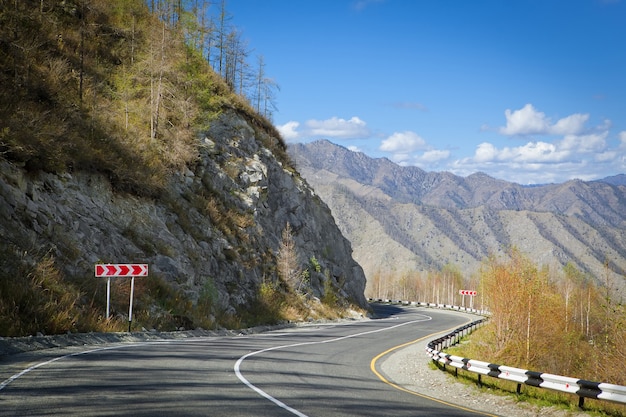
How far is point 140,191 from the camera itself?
31.1 meters

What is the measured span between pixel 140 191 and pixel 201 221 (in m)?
6.24

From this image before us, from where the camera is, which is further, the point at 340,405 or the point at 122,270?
the point at 122,270

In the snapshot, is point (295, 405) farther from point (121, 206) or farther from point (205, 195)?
point (205, 195)

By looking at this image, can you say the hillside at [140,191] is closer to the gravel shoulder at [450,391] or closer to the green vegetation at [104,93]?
the green vegetation at [104,93]

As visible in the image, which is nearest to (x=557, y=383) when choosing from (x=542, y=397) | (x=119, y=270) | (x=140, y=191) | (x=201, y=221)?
(x=542, y=397)

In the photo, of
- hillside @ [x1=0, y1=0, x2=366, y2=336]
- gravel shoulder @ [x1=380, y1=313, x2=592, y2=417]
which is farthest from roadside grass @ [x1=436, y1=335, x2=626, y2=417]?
hillside @ [x1=0, y1=0, x2=366, y2=336]

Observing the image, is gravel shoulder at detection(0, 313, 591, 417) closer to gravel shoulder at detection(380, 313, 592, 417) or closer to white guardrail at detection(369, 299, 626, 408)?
gravel shoulder at detection(380, 313, 592, 417)

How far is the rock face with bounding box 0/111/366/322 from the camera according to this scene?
22.3 m

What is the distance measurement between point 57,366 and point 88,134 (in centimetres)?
2205

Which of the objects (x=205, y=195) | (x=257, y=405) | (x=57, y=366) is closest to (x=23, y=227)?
(x=57, y=366)

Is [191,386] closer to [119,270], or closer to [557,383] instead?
[557,383]

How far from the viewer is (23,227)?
68.4 ft

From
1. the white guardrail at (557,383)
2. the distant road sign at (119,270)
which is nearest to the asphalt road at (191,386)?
the white guardrail at (557,383)

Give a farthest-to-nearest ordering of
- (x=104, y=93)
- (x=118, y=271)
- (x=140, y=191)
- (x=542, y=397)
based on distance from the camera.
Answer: (x=104, y=93) → (x=140, y=191) → (x=118, y=271) → (x=542, y=397)
